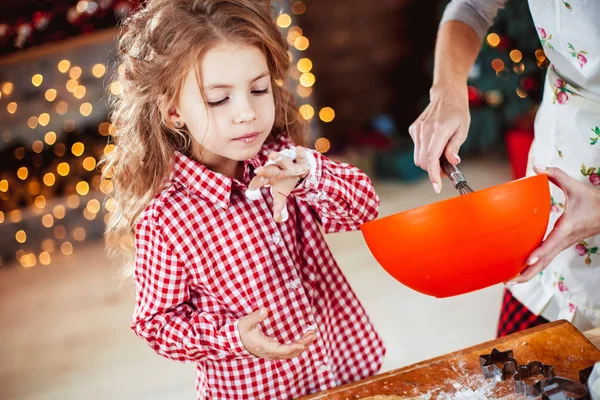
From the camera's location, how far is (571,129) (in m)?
1.20

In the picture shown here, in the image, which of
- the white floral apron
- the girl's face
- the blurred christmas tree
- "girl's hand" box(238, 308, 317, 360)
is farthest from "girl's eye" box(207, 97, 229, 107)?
the blurred christmas tree

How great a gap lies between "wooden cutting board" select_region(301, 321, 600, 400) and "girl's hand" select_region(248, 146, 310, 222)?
0.29m

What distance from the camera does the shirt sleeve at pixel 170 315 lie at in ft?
3.46

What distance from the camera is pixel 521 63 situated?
137 inches

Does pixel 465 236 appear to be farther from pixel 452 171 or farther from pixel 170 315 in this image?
pixel 170 315

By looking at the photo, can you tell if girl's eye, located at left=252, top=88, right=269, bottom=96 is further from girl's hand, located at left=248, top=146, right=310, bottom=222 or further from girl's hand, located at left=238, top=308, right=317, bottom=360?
girl's hand, located at left=238, top=308, right=317, bottom=360

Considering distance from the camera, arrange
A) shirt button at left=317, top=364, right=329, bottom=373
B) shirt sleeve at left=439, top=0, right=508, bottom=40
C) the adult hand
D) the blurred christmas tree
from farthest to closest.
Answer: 1. the blurred christmas tree
2. shirt sleeve at left=439, top=0, right=508, bottom=40
3. shirt button at left=317, top=364, right=329, bottom=373
4. the adult hand

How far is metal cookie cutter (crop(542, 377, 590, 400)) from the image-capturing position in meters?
0.81

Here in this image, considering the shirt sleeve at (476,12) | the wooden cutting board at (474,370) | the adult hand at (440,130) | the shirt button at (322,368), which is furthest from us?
the shirt sleeve at (476,12)

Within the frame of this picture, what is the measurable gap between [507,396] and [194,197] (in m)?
0.61

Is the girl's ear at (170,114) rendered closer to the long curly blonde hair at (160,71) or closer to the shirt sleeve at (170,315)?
the long curly blonde hair at (160,71)

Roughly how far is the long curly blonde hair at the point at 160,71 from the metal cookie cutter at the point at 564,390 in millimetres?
696

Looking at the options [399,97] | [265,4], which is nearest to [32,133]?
[399,97]

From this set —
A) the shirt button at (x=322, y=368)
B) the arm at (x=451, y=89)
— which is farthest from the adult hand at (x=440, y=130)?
the shirt button at (x=322, y=368)
